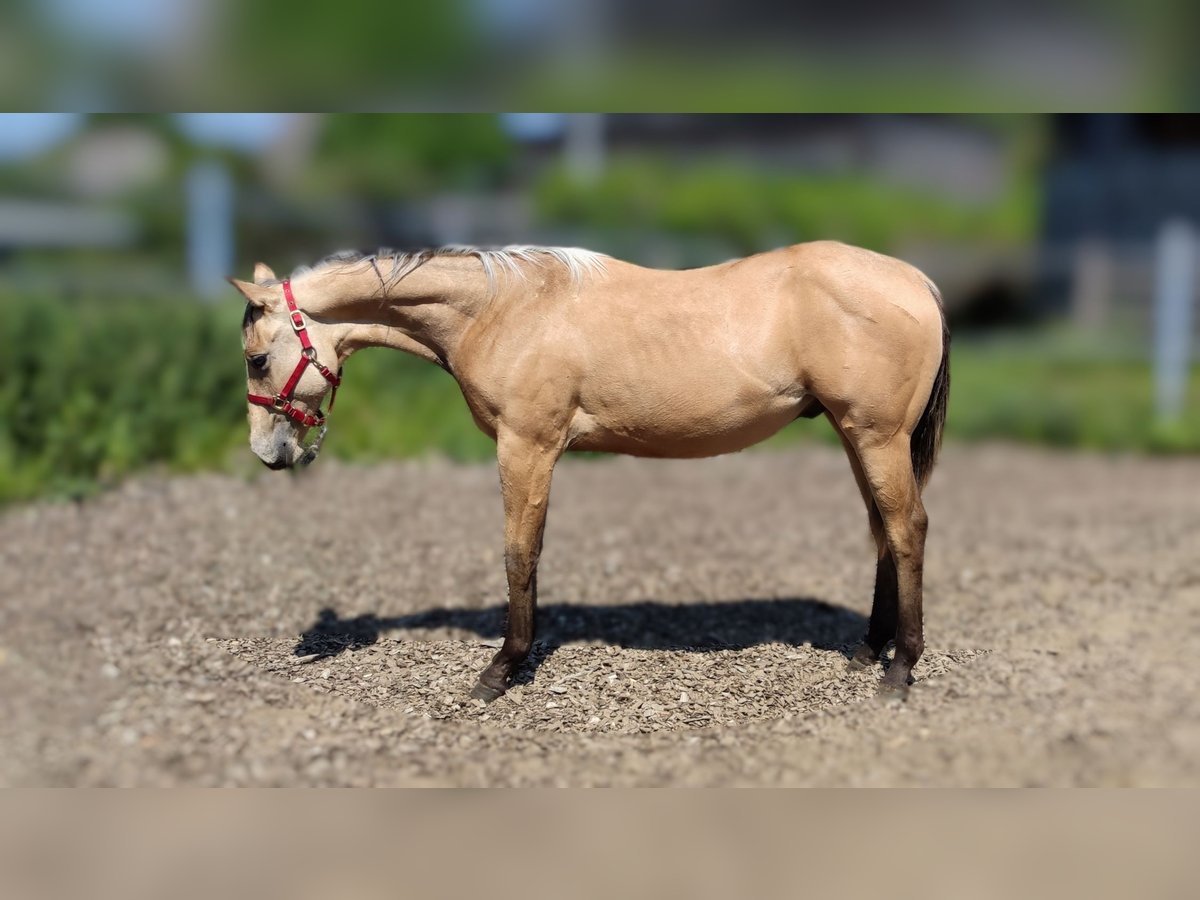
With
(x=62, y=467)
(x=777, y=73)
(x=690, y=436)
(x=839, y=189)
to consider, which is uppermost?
(x=839, y=189)

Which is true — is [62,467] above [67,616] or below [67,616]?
above

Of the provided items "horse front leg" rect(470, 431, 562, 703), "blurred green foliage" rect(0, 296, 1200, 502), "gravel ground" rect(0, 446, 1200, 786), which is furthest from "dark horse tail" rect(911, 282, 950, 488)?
"blurred green foliage" rect(0, 296, 1200, 502)

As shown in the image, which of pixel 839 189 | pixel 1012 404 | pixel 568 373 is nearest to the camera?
pixel 568 373

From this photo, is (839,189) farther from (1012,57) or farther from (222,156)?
(1012,57)

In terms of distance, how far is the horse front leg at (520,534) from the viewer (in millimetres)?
4348

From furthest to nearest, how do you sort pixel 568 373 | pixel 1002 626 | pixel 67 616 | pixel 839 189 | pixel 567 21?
pixel 839 189 → pixel 1002 626 → pixel 67 616 → pixel 568 373 → pixel 567 21

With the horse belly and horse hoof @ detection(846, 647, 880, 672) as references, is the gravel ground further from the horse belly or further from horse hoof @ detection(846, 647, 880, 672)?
the horse belly

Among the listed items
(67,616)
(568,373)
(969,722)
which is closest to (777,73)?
(568,373)

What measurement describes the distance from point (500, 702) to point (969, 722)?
1.87 meters

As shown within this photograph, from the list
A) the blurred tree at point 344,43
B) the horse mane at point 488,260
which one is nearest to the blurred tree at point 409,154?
the horse mane at point 488,260

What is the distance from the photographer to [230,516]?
22.1ft

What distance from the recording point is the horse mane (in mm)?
4402

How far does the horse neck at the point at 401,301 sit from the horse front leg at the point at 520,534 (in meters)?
0.55

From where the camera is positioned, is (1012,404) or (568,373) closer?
(568,373)
